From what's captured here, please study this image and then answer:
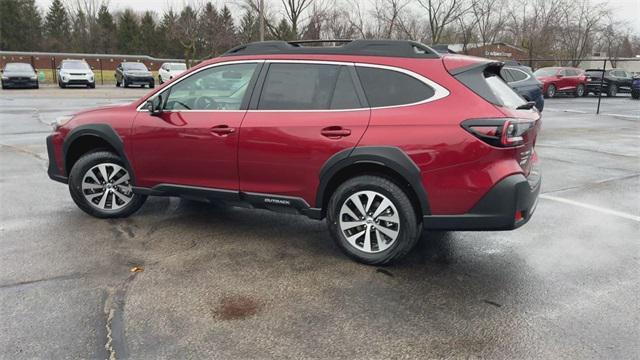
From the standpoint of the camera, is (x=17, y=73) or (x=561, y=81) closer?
(x=561, y=81)

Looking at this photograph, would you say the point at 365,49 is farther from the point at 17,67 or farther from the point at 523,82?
the point at 17,67

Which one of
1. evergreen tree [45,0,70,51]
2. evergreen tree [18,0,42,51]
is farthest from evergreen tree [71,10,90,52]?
evergreen tree [18,0,42,51]

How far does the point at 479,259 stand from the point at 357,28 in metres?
41.2

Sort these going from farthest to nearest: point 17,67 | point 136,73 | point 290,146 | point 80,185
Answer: point 136,73 < point 17,67 < point 80,185 < point 290,146

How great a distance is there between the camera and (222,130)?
14.9 ft

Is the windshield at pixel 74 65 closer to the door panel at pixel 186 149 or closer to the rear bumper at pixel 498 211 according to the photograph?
the door panel at pixel 186 149

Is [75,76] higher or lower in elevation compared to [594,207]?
higher

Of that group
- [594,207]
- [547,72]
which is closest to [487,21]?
[547,72]

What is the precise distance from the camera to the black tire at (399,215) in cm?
399

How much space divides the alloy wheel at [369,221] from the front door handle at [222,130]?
1209mm

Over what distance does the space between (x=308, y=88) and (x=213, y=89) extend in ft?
3.33

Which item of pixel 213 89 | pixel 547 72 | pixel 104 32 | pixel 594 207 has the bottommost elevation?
pixel 594 207

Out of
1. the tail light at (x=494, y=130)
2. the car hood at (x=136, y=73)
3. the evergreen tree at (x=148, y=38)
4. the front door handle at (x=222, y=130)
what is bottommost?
the front door handle at (x=222, y=130)

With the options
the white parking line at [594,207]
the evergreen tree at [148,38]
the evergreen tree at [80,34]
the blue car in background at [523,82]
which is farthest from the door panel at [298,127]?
the evergreen tree at [148,38]
